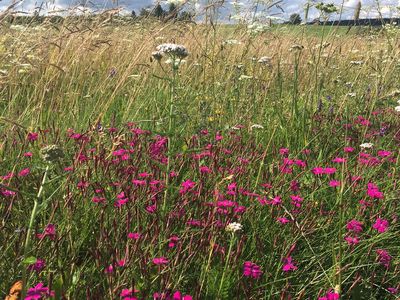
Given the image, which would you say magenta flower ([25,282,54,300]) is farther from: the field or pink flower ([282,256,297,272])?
pink flower ([282,256,297,272])

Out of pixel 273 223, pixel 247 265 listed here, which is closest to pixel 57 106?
pixel 273 223

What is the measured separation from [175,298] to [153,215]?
0.58 metres

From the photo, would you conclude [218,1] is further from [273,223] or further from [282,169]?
[273,223]

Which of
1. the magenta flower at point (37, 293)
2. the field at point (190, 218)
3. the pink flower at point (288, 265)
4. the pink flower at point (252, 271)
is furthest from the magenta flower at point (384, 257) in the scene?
the magenta flower at point (37, 293)

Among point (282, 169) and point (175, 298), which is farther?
point (282, 169)

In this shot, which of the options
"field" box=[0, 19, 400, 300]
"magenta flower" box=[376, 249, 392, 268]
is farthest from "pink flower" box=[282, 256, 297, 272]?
"magenta flower" box=[376, 249, 392, 268]

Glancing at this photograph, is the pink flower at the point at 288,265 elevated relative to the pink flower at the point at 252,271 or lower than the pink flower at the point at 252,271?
lower

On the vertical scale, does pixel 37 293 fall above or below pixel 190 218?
above

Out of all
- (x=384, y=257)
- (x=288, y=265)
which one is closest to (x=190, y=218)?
(x=288, y=265)

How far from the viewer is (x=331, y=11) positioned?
332 cm

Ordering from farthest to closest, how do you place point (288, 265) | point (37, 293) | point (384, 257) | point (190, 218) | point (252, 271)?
1. point (190, 218)
2. point (384, 257)
3. point (288, 265)
4. point (252, 271)
5. point (37, 293)

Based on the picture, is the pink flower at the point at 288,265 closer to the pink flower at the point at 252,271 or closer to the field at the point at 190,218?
the field at the point at 190,218

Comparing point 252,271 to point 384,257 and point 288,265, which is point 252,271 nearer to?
point 288,265

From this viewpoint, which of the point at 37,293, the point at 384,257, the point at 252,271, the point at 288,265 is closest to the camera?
the point at 37,293
